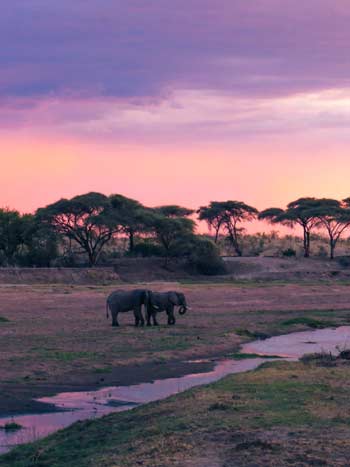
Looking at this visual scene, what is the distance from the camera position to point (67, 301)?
121ft

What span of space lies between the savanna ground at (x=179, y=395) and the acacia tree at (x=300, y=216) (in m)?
41.4

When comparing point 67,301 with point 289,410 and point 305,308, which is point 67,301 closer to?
point 305,308

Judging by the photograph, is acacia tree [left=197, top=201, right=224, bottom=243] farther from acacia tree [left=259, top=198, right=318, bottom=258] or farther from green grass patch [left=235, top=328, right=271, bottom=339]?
green grass patch [left=235, top=328, right=271, bottom=339]

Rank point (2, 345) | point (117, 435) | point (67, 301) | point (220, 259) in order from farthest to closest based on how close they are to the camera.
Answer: point (220, 259), point (67, 301), point (2, 345), point (117, 435)

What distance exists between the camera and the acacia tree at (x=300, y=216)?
74825mm

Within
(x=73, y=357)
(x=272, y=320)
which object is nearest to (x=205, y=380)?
(x=73, y=357)

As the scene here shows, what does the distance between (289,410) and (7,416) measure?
4.96m

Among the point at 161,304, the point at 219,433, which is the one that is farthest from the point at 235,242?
the point at 219,433

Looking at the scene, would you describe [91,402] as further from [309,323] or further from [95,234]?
[95,234]

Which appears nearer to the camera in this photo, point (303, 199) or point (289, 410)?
point (289, 410)

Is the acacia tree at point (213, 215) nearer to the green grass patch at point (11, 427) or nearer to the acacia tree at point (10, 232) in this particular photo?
the acacia tree at point (10, 232)

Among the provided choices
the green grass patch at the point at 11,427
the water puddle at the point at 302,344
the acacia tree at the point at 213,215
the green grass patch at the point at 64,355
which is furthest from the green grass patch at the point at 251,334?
the acacia tree at the point at 213,215

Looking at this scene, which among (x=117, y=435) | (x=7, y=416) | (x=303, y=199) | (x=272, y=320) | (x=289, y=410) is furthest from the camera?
(x=303, y=199)

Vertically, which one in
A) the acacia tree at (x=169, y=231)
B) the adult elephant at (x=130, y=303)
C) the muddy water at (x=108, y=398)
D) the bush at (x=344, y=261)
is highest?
the acacia tree at (x=169, y=231)
